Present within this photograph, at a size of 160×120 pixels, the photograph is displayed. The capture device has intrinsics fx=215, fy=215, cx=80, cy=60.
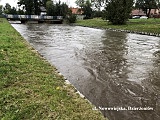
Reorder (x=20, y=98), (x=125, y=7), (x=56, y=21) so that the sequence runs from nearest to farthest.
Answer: (x=20, y=98) < (x=125, y=7) < (x=56, y=21)

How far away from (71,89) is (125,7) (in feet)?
107

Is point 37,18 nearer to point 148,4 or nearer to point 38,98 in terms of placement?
point 148,4

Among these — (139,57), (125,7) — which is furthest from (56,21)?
(139,57)

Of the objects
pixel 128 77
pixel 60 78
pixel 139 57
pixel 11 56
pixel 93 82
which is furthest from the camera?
pixel 139 57

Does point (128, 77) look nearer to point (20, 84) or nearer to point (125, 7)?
point (20, 84)

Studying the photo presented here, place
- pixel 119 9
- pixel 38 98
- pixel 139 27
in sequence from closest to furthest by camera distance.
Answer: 1. pixel 38 98
2. pixel 139 27
3. pixel 119 9

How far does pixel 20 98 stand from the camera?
15.0 feet

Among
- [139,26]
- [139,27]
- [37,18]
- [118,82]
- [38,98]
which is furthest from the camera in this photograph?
[37,18]

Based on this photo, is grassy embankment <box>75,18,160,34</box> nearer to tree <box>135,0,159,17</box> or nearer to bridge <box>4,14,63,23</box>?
bridge <box>4,14,63,23</box>

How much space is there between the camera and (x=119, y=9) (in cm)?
3516

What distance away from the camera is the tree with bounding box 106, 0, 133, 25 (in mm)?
35131

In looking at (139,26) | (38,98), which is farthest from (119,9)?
(38,98)

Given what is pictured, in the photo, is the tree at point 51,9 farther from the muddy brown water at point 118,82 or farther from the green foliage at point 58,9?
the muddy brown water at point 118,82

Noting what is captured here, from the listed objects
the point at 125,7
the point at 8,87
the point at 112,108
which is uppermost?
A: the point at 125,7
